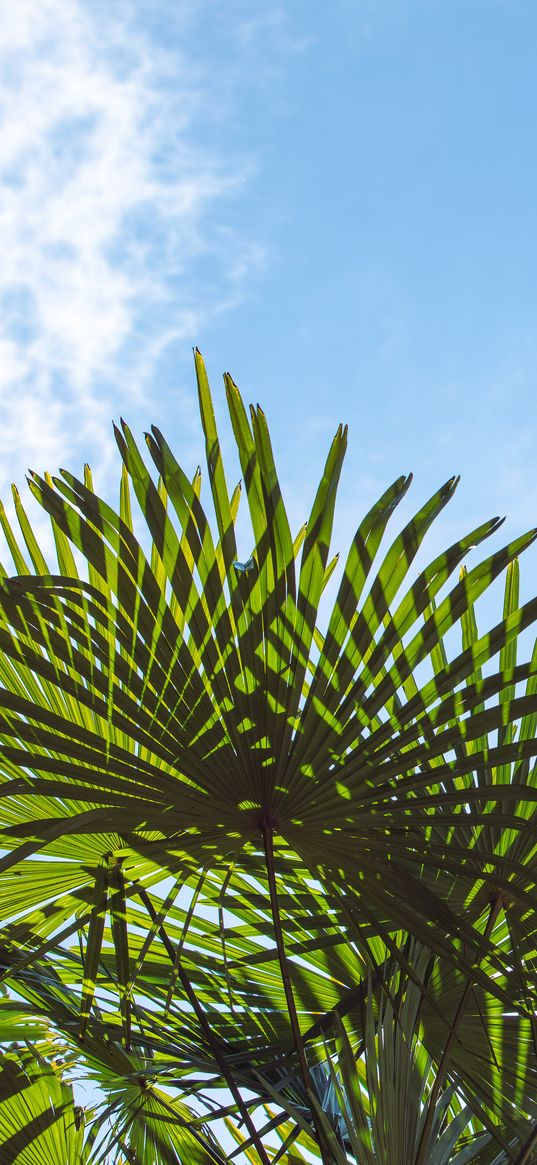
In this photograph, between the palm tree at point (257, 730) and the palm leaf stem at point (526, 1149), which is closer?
the palm tree at point (257, 730)

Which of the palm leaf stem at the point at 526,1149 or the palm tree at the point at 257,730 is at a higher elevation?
the palm tree at the point at 257,730

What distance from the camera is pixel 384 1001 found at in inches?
72.6

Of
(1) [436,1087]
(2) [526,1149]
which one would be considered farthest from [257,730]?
(2) [526,1149]

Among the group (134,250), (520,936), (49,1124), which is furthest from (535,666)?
(134,250)

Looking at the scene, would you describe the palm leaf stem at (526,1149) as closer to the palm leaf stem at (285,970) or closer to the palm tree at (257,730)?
the palm tree at (257,730)

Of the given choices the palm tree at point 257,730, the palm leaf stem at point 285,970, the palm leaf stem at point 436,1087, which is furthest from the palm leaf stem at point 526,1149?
the palm leaf stem at point 285,970

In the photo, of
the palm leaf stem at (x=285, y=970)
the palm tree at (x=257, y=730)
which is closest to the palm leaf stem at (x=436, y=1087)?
the palm tree at (x=257, y=730)

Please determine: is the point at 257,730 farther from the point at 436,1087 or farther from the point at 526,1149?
the point at 526,1149

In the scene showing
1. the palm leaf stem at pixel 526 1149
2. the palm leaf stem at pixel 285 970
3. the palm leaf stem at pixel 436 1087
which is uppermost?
the palm leaf stem at pixel 285 970

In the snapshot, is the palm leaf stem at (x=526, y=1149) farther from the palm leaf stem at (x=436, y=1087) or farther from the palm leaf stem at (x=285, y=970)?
the palm leaf stem at (x=285, y=970)

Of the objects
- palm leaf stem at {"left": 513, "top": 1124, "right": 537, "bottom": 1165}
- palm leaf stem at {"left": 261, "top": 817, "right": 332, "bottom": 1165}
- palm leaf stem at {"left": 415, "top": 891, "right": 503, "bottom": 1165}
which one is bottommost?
palm leaf stem at {"left": 513, "top": 1124, "right": 537, "bottom": 1165}

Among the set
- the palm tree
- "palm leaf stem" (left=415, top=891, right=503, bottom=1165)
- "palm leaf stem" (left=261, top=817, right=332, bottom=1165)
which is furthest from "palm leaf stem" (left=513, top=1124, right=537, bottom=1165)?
"palm leaf stem" (left=261, top=817, right=332, bottom=1165)

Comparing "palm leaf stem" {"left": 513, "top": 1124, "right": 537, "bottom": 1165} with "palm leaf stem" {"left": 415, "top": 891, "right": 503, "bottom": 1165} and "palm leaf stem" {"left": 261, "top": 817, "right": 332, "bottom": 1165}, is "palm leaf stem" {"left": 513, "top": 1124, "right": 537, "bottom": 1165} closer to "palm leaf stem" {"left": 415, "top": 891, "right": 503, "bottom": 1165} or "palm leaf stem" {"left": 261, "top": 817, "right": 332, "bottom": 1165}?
"palm leaf stem" {"left": 415, "top": 891, "right": 503, "bottom": 1165}

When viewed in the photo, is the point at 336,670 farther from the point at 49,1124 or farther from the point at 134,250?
the point at 134,250
